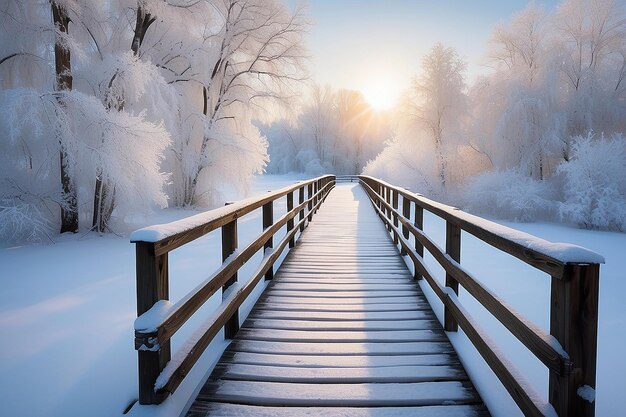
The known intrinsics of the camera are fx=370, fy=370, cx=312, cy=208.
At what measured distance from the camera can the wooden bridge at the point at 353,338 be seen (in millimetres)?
1587

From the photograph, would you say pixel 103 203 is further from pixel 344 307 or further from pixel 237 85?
pixel 237 85

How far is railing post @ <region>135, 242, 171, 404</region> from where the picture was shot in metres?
1.99

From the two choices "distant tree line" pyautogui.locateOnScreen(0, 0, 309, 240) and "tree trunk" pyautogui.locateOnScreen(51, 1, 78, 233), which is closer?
"distant tree line" pyautogui.locateOnScreen(0, 0, 309, 240)

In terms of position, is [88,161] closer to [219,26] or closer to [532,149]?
[219,26]

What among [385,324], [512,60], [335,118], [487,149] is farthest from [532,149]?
[335,118]

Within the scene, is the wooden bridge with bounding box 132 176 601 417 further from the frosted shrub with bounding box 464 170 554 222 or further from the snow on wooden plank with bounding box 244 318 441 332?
the frosted shrub with bounding box 464 170 554 222

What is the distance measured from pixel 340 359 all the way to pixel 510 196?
1501 cm

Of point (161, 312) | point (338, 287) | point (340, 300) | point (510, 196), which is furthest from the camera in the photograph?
point (510, 196)

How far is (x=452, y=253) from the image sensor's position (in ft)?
10.9

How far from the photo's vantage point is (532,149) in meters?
16.9

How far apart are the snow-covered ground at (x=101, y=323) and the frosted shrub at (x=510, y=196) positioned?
6.60 meters

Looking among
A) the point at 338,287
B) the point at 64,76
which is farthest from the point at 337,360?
the point at 64,76


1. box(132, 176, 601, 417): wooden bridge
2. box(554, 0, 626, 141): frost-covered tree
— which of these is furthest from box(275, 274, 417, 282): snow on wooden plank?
box(554, 0, 626, 141): frost-covered tree

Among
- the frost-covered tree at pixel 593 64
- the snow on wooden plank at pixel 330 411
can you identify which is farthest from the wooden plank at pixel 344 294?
the frost-covered tree at pixel 593 64
